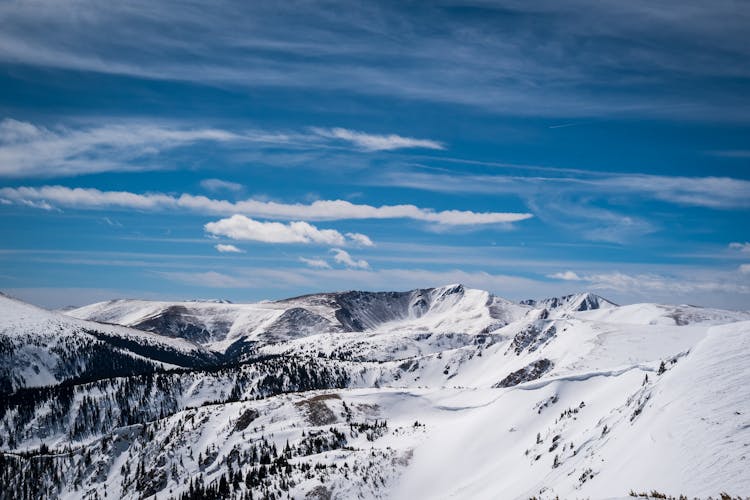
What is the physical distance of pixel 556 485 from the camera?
52.8 metres

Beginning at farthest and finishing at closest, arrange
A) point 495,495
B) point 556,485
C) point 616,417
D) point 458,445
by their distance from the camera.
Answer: point 458,445
point 495,495
point 616,417
point 556,485

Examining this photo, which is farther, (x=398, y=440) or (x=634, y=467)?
(x=398, y=440)

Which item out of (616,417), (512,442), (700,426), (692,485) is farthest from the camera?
(512,442)

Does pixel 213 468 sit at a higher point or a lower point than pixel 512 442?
lower

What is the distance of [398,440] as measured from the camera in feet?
472

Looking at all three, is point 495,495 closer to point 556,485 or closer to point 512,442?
point 556,485

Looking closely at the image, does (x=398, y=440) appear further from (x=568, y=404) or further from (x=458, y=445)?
(x=568, y=404)

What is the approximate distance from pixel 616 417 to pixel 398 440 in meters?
88.3

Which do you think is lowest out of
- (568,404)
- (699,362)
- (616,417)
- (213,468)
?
(213,468)

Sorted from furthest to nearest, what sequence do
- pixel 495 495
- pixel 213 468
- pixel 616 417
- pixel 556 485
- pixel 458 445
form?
pixel 213 468 → pixel 458 445 → pixel 495 495 → pixel 616 417 → pixel 556 485

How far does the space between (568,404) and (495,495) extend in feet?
177

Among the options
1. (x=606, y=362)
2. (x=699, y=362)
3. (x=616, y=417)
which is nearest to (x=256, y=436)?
(x=606, y=362)

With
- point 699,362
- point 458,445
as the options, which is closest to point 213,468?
point 458,445

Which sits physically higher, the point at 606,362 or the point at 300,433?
the point at 606,362
